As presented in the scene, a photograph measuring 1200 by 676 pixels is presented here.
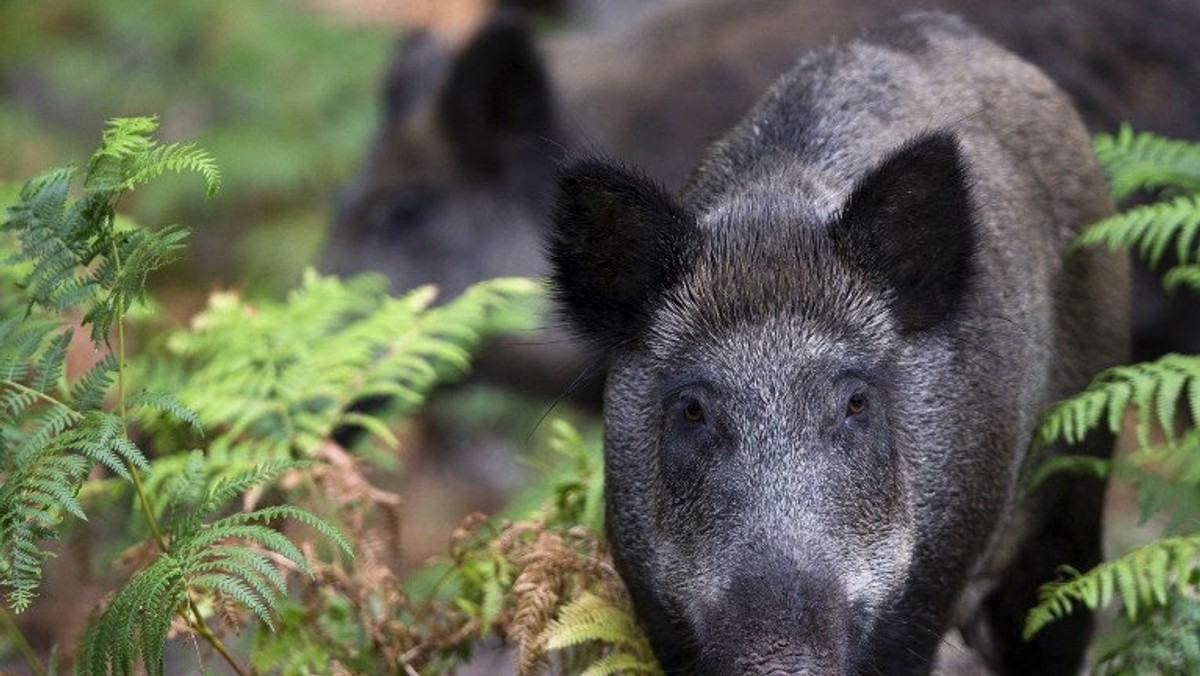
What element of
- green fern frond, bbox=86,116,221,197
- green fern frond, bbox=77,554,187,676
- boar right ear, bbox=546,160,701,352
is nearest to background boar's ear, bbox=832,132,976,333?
boar right ear, bbox=546,160,701,352

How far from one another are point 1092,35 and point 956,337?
5222 mm

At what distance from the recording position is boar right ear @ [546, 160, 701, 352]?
4.82m

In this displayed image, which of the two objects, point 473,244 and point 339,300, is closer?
point 339,300

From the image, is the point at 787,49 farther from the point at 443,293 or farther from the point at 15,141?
the point at 15,141

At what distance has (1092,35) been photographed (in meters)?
9.75

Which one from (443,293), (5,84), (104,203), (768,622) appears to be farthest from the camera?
(5,84)

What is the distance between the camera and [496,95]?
1067cm

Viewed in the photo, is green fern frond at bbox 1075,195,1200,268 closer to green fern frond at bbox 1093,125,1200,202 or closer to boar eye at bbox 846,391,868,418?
green fern frond at bbox 1093,125,1200,202

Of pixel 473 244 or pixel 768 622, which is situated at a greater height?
→ pixel 473 244

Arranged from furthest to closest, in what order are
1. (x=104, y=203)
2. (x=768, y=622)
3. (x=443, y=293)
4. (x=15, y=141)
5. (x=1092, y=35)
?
(x=15, y=141) → (x=443, y=293) → (x=1092, y=35) → (x=104, y=203) → (x=768, y=622)

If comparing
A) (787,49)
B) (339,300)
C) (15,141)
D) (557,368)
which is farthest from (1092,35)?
(15,141)

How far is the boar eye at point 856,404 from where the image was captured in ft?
15.3

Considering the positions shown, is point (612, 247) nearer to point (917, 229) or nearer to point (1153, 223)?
point (917, 229)

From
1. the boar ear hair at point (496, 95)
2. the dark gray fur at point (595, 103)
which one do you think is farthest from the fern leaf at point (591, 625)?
the boar ear hair at point (496, 95)
